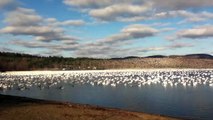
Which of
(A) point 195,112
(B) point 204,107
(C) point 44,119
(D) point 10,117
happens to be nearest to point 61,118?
(C) point 44,119

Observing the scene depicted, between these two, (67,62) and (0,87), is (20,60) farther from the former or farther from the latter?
(0,87)

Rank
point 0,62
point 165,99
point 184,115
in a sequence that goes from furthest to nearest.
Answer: point 0,62, point 165,99, point 184,115

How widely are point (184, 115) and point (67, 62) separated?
171 metres

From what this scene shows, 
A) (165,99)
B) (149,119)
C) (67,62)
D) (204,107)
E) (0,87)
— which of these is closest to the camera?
(149,119)

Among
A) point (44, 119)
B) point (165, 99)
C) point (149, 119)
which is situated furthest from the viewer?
point (165, 99)

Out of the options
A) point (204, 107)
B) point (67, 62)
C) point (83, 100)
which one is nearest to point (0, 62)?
point (67, 62)

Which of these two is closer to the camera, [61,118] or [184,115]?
[61,118]

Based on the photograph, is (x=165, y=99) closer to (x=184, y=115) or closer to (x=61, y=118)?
(x=184, y=115)

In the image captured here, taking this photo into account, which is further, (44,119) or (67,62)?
(67,62)

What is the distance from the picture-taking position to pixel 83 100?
42.2 m

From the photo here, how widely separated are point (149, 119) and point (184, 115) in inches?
239

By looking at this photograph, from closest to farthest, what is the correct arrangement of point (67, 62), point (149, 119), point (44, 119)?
point (44, 119), point (149, 119), point (67, 62)

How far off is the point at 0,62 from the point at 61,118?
148529mm

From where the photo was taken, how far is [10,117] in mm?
20500
